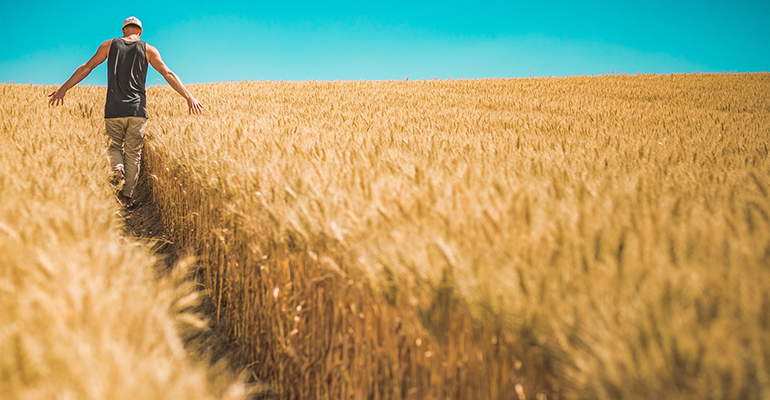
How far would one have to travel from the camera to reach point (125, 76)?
4.63 meters

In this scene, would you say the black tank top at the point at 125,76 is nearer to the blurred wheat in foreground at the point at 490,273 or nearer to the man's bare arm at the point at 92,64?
the man's bare arm at the point at 92,64

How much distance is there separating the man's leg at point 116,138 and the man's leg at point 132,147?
66mm

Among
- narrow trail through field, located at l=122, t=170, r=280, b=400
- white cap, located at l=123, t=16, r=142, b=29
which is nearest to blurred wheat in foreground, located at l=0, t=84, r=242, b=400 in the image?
narrow trail through field, located at l=122, t=170, r=280, b=400

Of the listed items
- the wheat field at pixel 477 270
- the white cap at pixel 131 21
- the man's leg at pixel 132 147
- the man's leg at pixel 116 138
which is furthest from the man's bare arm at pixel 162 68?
the wheat field at pixel 477 270

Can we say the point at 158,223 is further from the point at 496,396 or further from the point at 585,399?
the point at 585,399

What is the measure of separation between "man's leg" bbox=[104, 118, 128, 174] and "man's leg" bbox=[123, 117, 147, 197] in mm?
66

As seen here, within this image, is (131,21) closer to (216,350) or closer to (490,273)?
(216,350)

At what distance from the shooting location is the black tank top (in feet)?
15.1

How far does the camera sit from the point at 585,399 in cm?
88

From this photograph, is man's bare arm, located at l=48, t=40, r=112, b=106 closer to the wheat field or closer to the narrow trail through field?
the narrow trail through field

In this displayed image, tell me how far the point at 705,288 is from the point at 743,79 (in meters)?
22.8

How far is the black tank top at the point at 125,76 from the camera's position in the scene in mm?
4602

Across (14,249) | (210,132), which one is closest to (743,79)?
(210,132)

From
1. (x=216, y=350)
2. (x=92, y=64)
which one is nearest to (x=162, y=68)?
(x=92, y=64)
